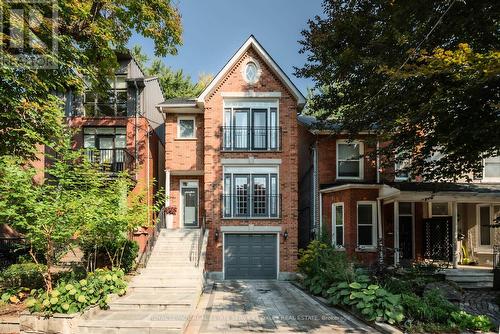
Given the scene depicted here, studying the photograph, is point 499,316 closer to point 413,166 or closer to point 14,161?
point 413,166

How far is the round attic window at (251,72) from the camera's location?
17531mm

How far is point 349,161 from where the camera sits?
18234 millimetres

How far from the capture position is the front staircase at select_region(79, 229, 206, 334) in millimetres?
8664

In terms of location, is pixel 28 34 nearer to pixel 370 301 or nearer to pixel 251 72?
pixel 251 72

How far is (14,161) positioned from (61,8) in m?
5.31

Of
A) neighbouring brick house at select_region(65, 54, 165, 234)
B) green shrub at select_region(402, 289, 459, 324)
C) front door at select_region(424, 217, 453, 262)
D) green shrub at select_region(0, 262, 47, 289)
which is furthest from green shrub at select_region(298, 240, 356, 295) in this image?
green shrub at select_region(0, 262, 47, 289)

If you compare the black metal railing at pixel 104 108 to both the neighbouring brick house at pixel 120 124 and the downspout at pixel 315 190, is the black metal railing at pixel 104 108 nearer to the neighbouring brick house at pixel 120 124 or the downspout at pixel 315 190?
the neighbouring brick house at pixel 120 124

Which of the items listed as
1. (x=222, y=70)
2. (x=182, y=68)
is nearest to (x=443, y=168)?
(x=222, y=70)

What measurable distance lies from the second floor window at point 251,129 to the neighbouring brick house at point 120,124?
4.43 m

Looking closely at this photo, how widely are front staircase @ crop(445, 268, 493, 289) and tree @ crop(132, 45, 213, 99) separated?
88.8ft

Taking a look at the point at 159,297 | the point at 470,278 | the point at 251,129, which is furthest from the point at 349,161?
the point at 159,297

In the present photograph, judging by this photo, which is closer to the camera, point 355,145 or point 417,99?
point 417,99

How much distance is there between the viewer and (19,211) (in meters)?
9.55

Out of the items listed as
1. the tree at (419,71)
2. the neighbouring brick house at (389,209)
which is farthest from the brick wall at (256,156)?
the tree at (419,71)
